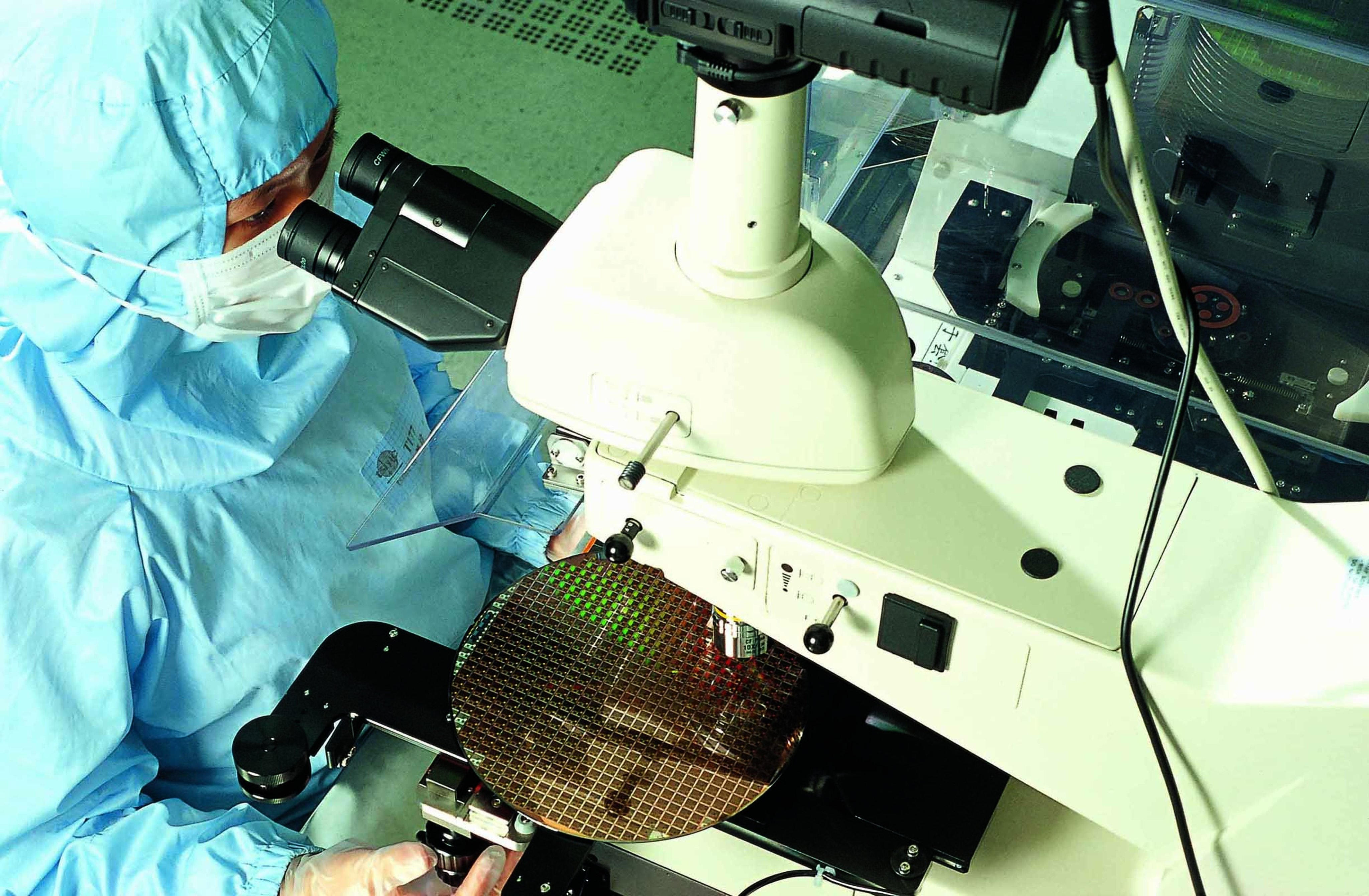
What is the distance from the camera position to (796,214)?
760mm

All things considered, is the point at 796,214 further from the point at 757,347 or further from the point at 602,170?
the point at 602,170

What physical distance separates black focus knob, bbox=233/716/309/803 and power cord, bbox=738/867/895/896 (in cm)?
38

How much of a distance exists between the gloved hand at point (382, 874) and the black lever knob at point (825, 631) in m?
0.44

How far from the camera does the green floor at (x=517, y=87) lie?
2707 mm

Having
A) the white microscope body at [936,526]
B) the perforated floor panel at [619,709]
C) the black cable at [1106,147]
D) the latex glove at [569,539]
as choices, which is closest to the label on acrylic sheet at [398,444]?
the latex glove at [569,539]

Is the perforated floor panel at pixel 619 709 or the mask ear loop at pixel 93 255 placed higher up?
the mask ear loop at pixel 93 255

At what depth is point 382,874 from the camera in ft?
3.89

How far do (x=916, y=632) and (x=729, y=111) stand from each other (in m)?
0.34

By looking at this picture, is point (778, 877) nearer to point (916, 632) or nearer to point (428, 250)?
point (916, 632)

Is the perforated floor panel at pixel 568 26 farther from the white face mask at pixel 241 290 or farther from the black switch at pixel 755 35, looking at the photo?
the black switch at pixel 755 35

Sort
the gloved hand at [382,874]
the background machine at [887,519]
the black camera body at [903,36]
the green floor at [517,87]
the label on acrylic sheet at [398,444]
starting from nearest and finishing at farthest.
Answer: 1. the black camera body at [903,36]
2. the background machine at [887,519]
3. the gloved hand at [382,874]
4. the label on acrylic sheet at [398,444]
5. the green floor at [517,87]

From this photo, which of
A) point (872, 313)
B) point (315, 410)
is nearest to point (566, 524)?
point (315, 410)

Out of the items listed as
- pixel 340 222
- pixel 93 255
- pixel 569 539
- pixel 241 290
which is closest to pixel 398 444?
pixel 569 539

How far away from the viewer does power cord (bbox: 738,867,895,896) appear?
100 centimetres
